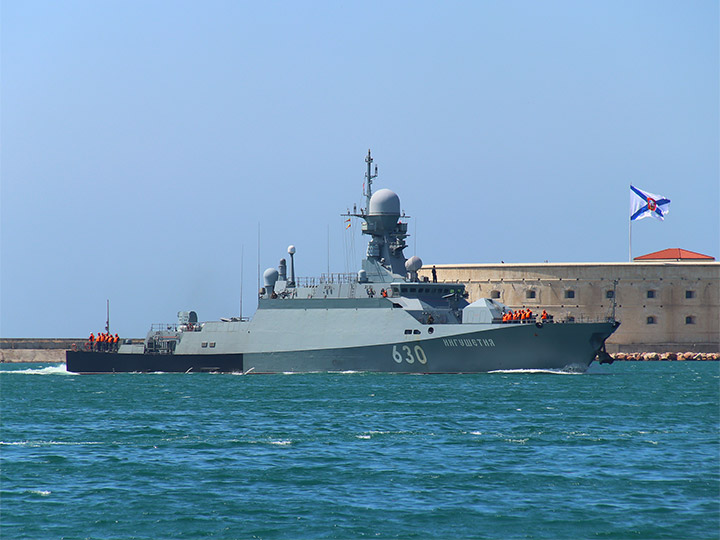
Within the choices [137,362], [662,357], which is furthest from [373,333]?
[662,357]

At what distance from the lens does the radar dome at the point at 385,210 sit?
46.4 m

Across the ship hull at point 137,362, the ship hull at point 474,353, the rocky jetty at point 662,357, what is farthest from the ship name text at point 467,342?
the rocky jetty at point 662,357

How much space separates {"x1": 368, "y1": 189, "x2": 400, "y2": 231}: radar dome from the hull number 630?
7.19 meters

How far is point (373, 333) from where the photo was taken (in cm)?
4225

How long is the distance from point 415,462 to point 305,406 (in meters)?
10.7

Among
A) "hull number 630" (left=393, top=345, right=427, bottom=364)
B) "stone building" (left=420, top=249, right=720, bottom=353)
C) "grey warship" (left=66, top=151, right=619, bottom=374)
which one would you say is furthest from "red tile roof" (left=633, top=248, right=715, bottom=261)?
"hull number 630" (left=393, top=345, right=427, bottom=364)

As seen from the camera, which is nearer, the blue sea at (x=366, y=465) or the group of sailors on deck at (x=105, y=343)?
the blue sea at (x=366, y=465)

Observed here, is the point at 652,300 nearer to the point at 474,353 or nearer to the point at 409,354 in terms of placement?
the point at 474,353

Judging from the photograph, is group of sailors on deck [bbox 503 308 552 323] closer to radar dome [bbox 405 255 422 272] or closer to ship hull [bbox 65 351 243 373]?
radar dome [bbox 405 255 422 272]

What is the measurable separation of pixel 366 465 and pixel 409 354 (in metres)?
21.8

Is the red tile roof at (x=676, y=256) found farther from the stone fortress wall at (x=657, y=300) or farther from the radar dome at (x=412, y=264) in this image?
the radar dome at (x=412, y=264)

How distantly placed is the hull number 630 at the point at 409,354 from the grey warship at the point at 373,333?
0.14 feet

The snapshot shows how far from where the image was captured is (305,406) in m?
30.4

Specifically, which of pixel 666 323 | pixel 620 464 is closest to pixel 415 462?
pixel 620 464
